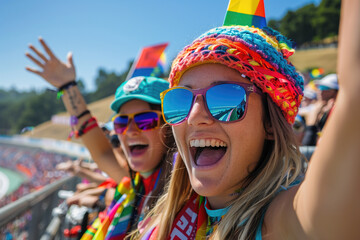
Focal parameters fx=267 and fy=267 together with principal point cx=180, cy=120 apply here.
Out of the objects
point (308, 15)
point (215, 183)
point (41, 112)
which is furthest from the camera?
point (41, 112)

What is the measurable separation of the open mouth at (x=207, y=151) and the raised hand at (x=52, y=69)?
6.24 feet

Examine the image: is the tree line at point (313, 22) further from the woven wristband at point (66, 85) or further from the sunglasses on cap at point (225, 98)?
the sunglasses on cap at point (225, 98)

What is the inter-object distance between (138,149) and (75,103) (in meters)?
0.95

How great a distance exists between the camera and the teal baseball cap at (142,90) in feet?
6.70

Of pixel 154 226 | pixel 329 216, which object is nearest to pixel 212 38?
pixel 329 216

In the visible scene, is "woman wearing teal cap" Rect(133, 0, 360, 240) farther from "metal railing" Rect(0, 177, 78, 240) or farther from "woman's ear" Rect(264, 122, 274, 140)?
"metal railing" Rect(0, 177, 78, 240)

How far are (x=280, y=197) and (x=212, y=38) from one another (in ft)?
2.42

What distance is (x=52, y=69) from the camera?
8.70 feet

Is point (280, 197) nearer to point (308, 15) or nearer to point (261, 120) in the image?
point (261, 120)

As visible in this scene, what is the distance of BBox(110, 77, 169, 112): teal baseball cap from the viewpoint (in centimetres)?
204

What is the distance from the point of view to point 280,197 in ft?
3.14

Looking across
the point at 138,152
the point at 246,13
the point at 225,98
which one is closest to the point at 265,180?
the point at 225,98

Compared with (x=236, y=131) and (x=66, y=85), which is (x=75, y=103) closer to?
(x=66, y=85)

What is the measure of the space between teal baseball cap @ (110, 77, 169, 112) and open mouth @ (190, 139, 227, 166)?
86 centimetres
